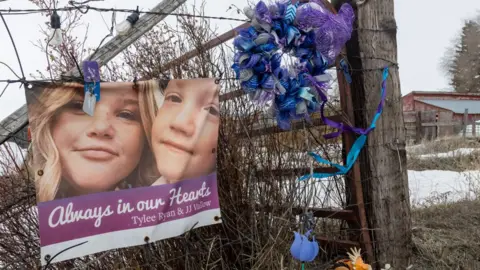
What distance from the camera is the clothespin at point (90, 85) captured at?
2051 millimetres

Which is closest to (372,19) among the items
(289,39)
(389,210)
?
(289,39)

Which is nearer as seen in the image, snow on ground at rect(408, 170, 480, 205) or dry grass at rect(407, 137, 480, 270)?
dry grass at rect(407, 137, 480, 270)

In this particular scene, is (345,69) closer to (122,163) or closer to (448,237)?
(122,163)

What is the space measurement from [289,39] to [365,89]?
89 cm

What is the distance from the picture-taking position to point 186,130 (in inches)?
94.3

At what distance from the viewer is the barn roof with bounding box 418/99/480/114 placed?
105 ft

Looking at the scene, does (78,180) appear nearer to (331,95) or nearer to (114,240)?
(114,240)

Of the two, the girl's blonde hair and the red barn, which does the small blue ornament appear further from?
the red barn

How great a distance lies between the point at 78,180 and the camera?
81.2 inches

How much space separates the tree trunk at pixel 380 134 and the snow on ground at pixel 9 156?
2484 mm

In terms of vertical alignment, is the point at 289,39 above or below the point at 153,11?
below

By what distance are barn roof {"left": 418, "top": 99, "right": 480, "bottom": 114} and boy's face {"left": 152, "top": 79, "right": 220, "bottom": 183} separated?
32.7m

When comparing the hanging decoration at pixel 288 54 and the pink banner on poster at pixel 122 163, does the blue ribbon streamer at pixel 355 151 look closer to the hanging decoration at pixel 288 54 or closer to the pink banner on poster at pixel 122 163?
the hanging decoration at pixel 288 54

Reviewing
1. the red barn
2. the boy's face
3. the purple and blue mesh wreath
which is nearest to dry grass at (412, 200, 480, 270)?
the purple and blue mesh wreath
